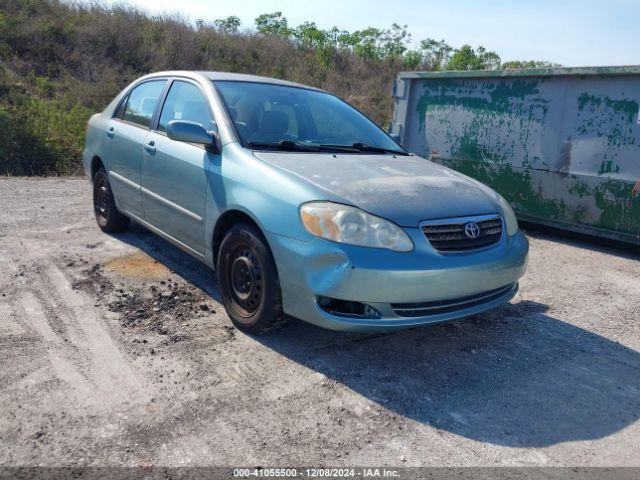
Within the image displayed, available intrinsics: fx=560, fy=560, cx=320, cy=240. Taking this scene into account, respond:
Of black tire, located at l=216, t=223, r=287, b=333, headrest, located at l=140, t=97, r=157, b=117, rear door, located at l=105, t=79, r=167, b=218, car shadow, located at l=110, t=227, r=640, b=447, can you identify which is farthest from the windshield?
car shadow, located at l=110, t=227, r=640, b=447

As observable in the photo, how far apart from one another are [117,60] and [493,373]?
62.7ft

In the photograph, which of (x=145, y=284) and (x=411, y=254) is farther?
(x=145, y=284)

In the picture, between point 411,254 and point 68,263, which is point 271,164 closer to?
point 411,254

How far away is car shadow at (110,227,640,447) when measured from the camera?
283 cm

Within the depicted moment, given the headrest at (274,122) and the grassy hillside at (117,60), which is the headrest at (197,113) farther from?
the grassy hillside at (117,60)

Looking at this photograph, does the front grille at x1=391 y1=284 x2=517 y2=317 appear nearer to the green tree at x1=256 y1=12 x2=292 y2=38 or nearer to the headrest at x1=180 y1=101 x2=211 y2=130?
the headrest at x1=180 y1=101 x2=211 y2=130

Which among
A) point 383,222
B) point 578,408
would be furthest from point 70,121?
point 578,408

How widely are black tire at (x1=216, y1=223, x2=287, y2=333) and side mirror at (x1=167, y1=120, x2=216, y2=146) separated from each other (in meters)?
0.64

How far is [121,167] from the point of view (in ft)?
16.5

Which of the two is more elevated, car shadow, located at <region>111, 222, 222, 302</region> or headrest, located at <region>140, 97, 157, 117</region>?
headrest, located at <region>140, 97, 157, 117</region>

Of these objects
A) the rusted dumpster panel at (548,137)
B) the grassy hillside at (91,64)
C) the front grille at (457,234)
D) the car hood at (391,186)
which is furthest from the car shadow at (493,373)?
the grassy hillside at (91,64)

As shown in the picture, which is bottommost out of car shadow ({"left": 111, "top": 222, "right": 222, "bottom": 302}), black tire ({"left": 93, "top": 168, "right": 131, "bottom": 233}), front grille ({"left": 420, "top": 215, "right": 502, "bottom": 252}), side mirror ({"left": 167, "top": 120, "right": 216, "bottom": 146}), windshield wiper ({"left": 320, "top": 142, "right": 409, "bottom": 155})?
car shadow ({"left": 111, "top": 222, "right": 222, "bottom": 302})

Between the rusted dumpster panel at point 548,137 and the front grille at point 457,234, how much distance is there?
3424mm

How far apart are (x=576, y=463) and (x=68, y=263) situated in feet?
13.5
